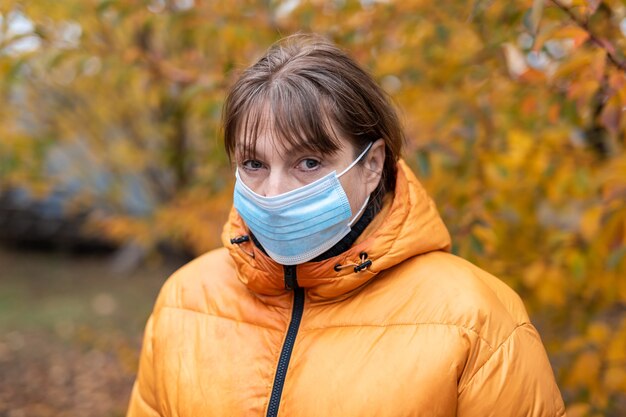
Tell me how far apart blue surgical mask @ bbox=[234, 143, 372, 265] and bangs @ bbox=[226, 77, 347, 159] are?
0.35ft

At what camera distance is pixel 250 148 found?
5.21 feet

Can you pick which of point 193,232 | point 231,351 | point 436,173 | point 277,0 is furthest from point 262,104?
point 193,232

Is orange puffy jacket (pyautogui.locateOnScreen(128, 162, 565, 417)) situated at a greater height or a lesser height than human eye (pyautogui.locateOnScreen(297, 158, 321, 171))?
lesser

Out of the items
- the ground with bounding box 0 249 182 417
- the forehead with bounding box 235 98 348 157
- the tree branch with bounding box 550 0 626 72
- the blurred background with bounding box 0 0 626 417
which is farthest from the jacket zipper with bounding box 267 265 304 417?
the ground with bounding box 0 249 182 417

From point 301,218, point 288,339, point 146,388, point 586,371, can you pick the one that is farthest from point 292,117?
point 586,371

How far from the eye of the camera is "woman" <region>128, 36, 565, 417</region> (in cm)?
145

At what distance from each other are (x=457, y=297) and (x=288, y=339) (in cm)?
42

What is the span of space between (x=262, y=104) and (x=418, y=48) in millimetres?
1874

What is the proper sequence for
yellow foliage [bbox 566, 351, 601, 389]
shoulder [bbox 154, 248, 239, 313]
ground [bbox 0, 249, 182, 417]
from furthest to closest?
ground [bbox 0, 249, 182, 417], yellow foliage [bbox 566, 351, 601, 389], shoulder [bbox 154, 248, 239, 313]

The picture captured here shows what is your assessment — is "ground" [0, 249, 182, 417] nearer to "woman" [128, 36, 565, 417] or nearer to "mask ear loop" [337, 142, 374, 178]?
"woman" [128, 36, 565, 417]

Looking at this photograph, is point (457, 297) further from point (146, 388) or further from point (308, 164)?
point (146, 388)

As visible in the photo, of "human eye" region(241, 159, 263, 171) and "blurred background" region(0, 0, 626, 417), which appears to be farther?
"blurred background" region(0, 0, 626, 417)

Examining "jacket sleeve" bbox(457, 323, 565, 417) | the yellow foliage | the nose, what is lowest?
the yellow foliage

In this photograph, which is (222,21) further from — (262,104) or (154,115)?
(154,115)
